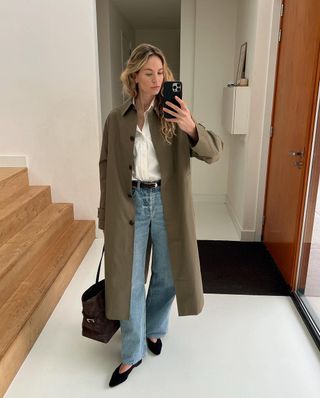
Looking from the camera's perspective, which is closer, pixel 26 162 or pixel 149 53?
pixel 149 53

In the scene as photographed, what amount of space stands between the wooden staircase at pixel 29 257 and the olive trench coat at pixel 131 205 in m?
0.56

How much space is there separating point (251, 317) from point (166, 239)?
3.20ft

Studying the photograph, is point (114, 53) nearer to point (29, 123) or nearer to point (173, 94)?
point (29, 123)

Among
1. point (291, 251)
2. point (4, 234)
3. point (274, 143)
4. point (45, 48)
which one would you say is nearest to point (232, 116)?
point (274, 143)

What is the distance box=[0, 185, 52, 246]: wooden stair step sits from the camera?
2.41 meters

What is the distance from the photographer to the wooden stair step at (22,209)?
2410mm

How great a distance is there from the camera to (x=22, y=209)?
2646 mm

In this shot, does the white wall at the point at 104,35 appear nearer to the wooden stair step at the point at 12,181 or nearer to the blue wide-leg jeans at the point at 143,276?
the wooden stair step at the point at 12,181

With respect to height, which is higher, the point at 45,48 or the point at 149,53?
the point at 45,48

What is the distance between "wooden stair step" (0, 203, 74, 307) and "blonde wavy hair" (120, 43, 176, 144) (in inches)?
49.7

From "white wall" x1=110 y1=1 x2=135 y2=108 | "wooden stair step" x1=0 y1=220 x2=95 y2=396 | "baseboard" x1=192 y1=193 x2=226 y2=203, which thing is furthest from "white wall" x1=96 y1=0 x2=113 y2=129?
"wooden stair step" x1=0 y1=220 x2=95 y2=396

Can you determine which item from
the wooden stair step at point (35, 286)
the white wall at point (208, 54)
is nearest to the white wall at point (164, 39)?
the white wall at point (208, 54)

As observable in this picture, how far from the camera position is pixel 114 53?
4887mm

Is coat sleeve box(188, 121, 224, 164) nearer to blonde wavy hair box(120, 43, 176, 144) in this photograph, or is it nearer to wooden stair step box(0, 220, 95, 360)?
blonde wavy hair box(120, 43, 176, 144)
